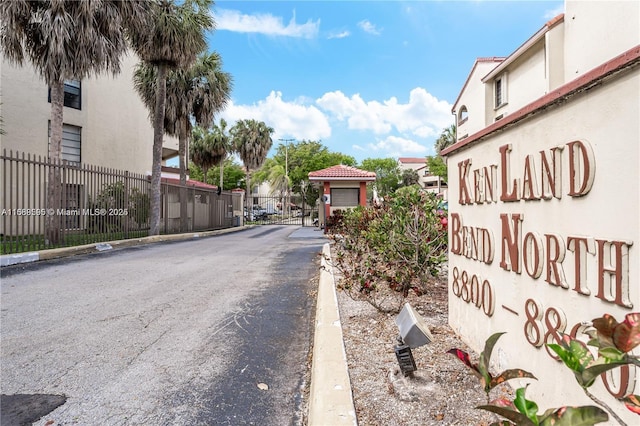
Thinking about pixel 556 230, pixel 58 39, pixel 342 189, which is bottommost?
pixel 556 230

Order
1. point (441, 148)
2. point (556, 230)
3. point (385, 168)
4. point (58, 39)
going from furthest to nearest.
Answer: point (385, 168) < point (441, 148) < point (58, 39) < point (556, 230)

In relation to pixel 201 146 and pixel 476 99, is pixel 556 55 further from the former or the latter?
pixel 201 146

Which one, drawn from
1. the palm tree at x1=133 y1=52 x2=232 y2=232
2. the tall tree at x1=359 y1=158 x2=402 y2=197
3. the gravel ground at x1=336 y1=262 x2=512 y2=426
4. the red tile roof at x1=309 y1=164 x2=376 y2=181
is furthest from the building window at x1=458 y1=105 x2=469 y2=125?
the tall tree at x1=359 y1=158 x2=402 y2=197

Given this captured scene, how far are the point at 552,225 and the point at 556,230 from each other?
42mm

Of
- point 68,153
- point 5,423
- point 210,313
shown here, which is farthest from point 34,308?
point 68,153

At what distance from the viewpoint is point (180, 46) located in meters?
16.4

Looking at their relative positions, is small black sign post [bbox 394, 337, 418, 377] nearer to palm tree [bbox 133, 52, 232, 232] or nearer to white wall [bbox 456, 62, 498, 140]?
palm tree [bbox 133, 52, 232, 232]

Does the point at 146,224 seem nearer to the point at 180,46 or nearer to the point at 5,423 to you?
the point at 180,46

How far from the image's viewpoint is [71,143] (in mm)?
18922

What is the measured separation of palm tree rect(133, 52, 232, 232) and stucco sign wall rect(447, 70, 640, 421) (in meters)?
18.7

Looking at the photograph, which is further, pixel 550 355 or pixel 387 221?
pixel 387 221

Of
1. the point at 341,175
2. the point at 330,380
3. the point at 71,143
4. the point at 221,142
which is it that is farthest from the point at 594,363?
the point at 221,142

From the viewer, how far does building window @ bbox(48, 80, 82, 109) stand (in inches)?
731

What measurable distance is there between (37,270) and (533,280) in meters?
9.31
